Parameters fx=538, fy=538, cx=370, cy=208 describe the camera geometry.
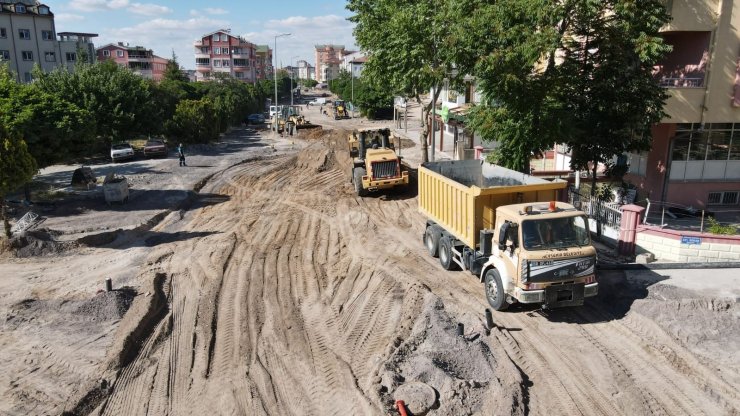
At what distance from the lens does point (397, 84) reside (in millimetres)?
26969

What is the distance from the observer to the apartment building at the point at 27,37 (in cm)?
6112

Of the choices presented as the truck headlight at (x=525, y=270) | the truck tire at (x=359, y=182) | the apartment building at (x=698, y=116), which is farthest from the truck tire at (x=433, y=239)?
the apartment building at (x=698, y=116)

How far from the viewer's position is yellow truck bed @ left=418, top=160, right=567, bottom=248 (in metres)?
13.1

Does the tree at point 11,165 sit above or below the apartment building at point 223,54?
below

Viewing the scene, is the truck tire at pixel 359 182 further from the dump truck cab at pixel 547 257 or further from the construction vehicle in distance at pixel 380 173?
the dump truck cab at pixel 547 257

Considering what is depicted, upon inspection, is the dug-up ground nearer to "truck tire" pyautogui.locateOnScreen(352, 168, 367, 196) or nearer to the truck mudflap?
the truck mudflap

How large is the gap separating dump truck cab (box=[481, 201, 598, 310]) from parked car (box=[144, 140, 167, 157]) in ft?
106

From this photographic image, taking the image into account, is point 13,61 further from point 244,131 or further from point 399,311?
point 399,311

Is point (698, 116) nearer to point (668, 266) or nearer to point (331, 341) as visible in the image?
point (668, 266)

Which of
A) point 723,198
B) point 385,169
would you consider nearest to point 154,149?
point 385,169

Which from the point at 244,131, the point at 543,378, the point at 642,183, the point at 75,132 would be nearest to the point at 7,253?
the point at 75,132

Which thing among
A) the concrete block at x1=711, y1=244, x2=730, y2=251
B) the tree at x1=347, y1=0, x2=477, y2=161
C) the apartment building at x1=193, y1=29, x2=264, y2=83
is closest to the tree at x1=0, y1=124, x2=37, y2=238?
the tree at x1=347, y1=0, x2=477, y2=161

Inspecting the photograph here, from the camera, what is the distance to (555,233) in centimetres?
1161

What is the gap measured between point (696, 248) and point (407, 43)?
14858 millimetres
